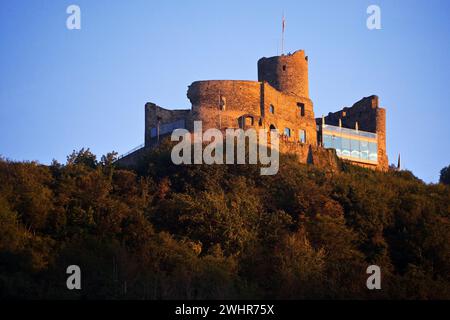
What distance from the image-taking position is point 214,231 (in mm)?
43812

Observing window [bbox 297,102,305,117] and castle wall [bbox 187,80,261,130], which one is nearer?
castle wall [bbox 187,80,261,130]

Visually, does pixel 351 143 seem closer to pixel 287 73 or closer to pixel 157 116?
pixel 287 73

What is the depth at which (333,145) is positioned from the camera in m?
58.7

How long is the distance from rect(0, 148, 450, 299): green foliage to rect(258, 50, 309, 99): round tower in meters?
7.72

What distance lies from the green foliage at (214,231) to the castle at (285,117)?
10.5 ft

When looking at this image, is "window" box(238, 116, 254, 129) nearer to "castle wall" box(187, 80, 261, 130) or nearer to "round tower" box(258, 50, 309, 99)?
"castle wall" box(187, 80, 261, 130)

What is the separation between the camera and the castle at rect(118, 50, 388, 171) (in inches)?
2110

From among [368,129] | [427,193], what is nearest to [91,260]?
[427,193]

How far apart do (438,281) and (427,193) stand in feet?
36.4

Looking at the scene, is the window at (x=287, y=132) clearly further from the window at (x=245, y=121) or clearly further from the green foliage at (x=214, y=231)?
the green foliage at (x=214, y=231)

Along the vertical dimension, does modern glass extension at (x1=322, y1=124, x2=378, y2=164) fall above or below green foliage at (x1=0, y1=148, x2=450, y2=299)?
above

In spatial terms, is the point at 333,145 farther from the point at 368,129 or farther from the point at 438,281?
the point at 438,281

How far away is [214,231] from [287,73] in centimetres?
1791

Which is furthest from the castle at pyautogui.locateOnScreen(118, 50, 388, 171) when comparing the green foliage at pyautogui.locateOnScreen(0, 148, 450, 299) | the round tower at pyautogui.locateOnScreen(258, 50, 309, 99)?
the green foliage at pyautogui.locateOnScreen(0, 148, 450, 299)
